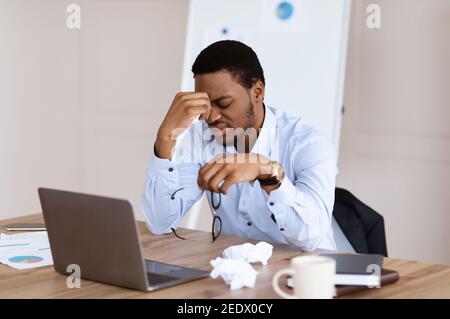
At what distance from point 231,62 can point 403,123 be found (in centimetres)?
162

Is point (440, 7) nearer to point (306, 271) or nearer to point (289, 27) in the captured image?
point (289, 27)

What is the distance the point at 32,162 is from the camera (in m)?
4.88

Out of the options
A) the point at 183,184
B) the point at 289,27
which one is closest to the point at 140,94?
the point at 289,27

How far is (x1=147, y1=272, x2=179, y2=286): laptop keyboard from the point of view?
1.63 metres

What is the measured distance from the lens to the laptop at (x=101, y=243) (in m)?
1.56

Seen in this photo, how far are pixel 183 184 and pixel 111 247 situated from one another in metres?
0.83

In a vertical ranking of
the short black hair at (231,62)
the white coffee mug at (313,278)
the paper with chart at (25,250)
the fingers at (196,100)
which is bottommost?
the paper with chart at (25,250)

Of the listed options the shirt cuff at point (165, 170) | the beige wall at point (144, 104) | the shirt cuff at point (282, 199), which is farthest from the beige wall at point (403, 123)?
the shirt cuff at point (282, 199)

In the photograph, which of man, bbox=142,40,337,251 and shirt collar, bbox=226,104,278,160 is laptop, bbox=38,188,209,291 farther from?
shirt collar, bbox=226,104,278,160

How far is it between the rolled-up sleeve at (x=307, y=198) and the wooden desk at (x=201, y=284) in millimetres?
59

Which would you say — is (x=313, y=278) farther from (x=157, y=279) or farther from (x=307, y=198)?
(x=307, y=198)

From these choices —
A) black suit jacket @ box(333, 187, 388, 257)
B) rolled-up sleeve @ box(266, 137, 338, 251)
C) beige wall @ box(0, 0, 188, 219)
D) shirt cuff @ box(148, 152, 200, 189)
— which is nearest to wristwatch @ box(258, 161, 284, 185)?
rolled-up sleeve @ box(266, 137, 338, 251)

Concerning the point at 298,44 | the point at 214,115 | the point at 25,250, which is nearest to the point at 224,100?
the point at 214,115

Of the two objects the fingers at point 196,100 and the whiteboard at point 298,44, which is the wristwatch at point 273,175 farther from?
the whiteboard at point 298,44
